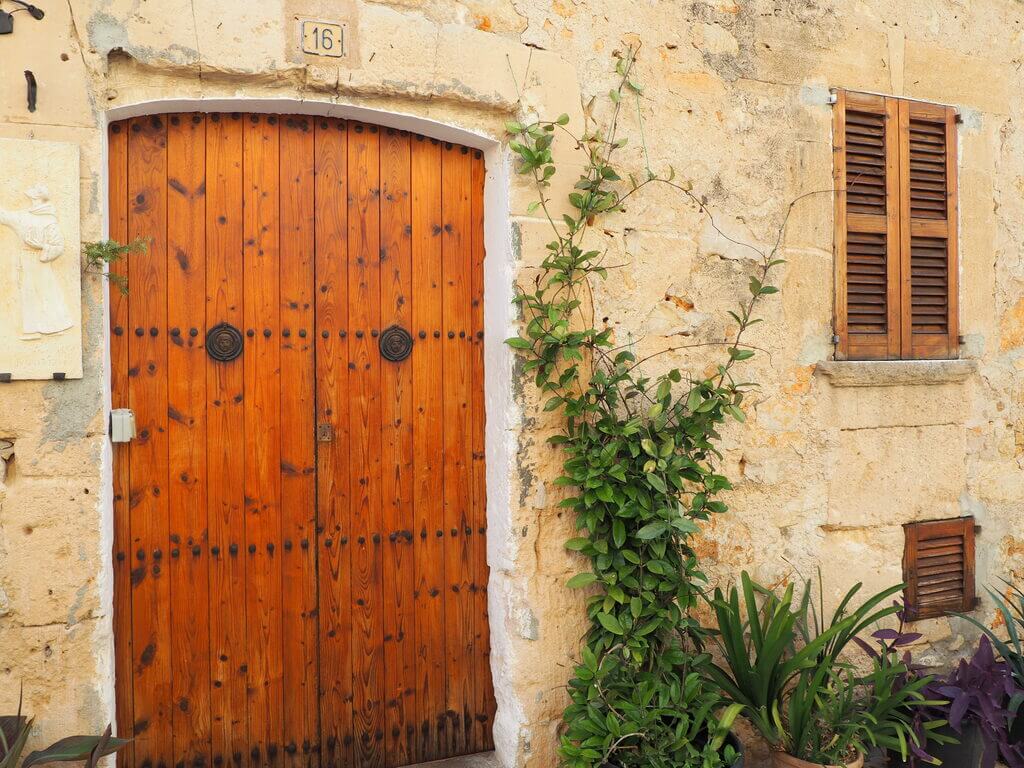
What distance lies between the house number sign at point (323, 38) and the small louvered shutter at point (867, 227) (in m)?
2.10

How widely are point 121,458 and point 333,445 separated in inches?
26.7

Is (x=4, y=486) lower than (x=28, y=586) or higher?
higher

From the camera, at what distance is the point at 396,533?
3.00 m

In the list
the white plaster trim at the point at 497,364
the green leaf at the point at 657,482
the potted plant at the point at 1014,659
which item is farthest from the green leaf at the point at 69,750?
the potted plant at the point at 1014,659

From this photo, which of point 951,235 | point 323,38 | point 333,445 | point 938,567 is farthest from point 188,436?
point 951,235

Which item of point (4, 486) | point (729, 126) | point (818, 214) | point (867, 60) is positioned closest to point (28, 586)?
point (4, 486)

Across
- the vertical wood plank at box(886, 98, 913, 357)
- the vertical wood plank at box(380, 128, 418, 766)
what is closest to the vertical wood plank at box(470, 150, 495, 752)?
the vertical wood plank at box(380, 128, 418, 766)

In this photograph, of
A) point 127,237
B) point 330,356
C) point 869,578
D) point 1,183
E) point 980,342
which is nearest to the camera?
point 1,183

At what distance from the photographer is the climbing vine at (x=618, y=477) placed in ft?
9.18

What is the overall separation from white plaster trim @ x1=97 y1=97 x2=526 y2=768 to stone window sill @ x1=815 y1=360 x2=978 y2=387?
1412 millimetres

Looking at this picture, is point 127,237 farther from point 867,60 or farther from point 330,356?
point 867,60

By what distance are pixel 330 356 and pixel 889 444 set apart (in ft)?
7.95

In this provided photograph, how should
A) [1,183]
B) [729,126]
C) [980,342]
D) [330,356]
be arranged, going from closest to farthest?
[1,183], [330,356], [729,126], [980,342]

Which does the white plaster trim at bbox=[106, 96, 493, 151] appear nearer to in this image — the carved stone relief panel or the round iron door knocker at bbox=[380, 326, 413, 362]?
the carved stone relief panel
